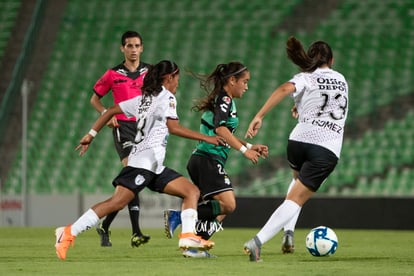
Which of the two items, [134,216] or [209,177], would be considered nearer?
[209,177]

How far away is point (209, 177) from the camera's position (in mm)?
9391

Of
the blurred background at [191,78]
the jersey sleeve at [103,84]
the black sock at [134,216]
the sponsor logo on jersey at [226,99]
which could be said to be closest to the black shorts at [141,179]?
the sponsor logo on jersey at [226,99]

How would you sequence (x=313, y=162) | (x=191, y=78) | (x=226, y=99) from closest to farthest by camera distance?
(x=313, y=162) < (x=226, y=99) < (x=191, y=78)

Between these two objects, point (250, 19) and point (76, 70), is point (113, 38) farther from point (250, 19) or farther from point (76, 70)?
point (250, 19)

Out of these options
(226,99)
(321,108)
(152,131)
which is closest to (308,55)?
(321,108)

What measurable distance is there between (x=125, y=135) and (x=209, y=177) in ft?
6.33

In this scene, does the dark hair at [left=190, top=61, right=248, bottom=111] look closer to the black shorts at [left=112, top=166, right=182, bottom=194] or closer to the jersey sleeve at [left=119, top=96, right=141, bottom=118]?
the jersey sleeve at [left=119, top=96, right=141, bottom=118]

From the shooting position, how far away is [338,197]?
16062mm

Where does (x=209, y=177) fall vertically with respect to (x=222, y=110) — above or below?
below

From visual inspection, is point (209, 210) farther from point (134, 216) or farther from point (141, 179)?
point (134, 216)

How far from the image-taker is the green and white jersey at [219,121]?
8.84m

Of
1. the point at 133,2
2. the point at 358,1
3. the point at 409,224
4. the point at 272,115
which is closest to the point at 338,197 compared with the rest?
the point at 409,224

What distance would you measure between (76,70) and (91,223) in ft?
44.0

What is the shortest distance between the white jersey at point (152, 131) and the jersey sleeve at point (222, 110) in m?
0.36
